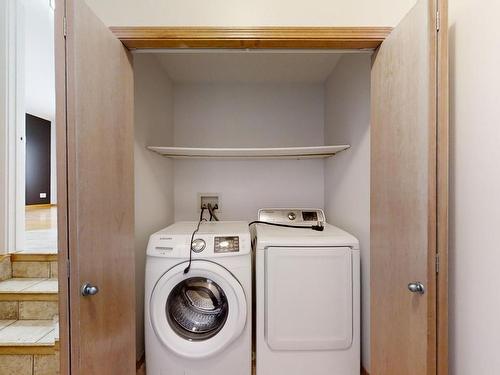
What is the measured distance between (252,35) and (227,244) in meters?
1.15

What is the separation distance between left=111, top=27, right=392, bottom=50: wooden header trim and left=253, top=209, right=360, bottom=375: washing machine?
1086mm

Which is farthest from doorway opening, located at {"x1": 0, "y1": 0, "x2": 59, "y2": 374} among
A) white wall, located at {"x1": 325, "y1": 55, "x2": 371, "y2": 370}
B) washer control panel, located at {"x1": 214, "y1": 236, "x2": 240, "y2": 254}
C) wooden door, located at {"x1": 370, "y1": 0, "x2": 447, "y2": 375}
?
white wall, located at {"x1": 325, "y1": 55, "x2": 371, "y2": 370}

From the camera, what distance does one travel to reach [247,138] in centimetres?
261

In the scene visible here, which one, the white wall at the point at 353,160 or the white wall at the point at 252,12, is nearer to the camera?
the white wall at the point at 252,12

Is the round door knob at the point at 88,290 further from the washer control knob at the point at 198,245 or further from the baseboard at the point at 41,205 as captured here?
the baseboard at the point at 41,205

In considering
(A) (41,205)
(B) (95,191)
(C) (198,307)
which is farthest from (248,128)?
(A) (41,205)

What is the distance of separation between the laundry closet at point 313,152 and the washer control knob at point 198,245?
1.09 feet

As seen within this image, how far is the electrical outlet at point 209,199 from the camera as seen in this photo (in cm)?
256

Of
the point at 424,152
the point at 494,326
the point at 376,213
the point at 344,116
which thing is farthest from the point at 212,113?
the point at 494,326

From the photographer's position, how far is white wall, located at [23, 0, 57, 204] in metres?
2.51

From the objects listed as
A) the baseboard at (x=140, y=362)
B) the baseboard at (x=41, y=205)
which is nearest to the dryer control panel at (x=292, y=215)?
the baseboard at (x=140, y=362)

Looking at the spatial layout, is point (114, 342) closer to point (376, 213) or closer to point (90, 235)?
point (90, 235)

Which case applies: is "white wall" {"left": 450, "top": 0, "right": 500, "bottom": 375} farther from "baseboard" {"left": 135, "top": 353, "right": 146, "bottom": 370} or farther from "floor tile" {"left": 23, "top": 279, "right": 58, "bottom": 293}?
"floor tile" {"left": 23, "top": 279, "right": 58, "bottom": 293}

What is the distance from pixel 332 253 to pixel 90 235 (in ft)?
4.15
